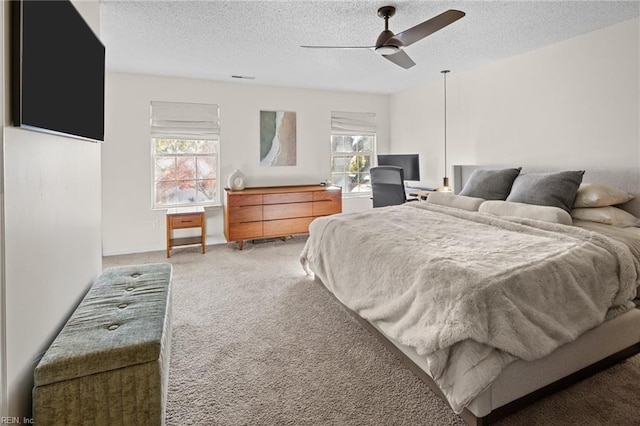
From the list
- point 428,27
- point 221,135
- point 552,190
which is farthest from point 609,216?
point 221,135

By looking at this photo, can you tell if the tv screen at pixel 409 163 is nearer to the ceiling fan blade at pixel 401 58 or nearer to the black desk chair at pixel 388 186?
the black desk chair at pixel 388 186

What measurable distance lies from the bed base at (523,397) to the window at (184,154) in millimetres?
3790

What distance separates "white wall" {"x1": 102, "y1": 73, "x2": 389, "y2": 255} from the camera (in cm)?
470

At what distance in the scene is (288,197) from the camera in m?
5.15

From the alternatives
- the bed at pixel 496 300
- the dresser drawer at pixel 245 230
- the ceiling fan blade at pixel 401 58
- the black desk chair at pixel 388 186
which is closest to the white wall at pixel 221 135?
the dresser drawer at pixel 245 230

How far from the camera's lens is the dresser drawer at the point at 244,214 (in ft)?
15.8

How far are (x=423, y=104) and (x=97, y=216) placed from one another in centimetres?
477

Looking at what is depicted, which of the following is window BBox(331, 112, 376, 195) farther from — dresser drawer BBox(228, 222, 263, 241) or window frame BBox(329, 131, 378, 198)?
dresser drawer BBox(228, 222, 263, 241)

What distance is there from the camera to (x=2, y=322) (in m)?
1.17

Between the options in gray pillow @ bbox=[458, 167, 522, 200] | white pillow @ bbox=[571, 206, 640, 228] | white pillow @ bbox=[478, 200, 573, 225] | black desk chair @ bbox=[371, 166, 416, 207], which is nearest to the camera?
white pillow @ bbox=[478, 200, 573, 225]

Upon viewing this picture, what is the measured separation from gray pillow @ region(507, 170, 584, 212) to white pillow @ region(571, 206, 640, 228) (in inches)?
5.0

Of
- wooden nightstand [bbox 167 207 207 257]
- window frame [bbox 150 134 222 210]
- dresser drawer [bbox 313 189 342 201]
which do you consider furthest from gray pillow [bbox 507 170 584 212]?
window frame [bbox 150 134 222 210]

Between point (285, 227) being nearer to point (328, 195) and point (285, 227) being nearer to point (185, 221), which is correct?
point (328, 195)

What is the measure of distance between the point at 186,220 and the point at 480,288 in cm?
394
